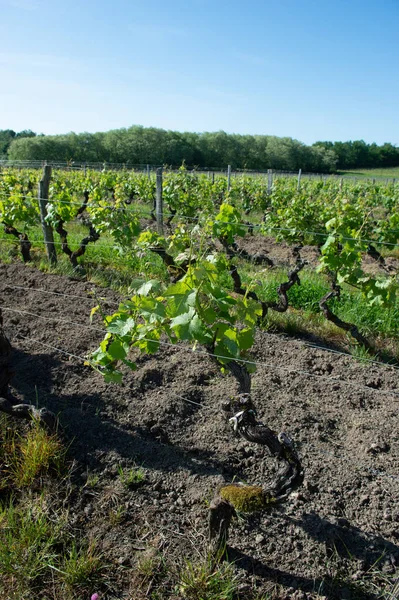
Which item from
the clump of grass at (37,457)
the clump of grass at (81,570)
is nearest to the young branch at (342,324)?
the clump of grass at (37,457)

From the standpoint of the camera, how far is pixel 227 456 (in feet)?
8.83

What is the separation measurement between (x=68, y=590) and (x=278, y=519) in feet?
3.59

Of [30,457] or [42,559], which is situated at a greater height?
[30,457]

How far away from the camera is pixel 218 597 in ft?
6.15

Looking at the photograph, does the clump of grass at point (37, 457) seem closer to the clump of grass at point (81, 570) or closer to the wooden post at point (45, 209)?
the clump of grass at point (81, 570)

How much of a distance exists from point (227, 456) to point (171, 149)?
4197 cm

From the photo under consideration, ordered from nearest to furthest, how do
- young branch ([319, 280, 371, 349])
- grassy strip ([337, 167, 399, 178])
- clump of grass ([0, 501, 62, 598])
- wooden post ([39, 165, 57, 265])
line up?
clump of grass ([0, 501, 62, 598])
young branch ([319, 280, 371, 349])
wooden post ([39, 165, 57, 265])
grassy strip ([337, 167, 399, 178])

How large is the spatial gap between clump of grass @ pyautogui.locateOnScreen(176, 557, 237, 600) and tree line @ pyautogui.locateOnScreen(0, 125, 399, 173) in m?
35.2

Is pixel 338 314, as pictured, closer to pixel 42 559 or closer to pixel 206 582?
pixel 206 582

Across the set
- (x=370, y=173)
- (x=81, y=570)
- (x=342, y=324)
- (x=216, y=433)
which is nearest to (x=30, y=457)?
(x=81, y=570)

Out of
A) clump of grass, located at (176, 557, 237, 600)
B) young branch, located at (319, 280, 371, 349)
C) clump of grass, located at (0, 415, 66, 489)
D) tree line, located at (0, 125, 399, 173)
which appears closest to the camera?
clump of grass, located at (176, 557, 237, 600)

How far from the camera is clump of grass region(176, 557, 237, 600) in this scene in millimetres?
1883

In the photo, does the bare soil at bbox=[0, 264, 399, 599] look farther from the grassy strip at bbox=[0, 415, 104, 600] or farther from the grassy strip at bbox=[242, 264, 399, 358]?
the grassy strip at bbox=[242, 264, 399, 358]

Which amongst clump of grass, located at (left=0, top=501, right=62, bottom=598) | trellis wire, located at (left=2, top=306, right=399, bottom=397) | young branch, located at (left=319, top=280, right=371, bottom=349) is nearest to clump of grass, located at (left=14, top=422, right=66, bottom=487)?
clump of grass, located at (left=0, top=501, right=62, bottom=598)
